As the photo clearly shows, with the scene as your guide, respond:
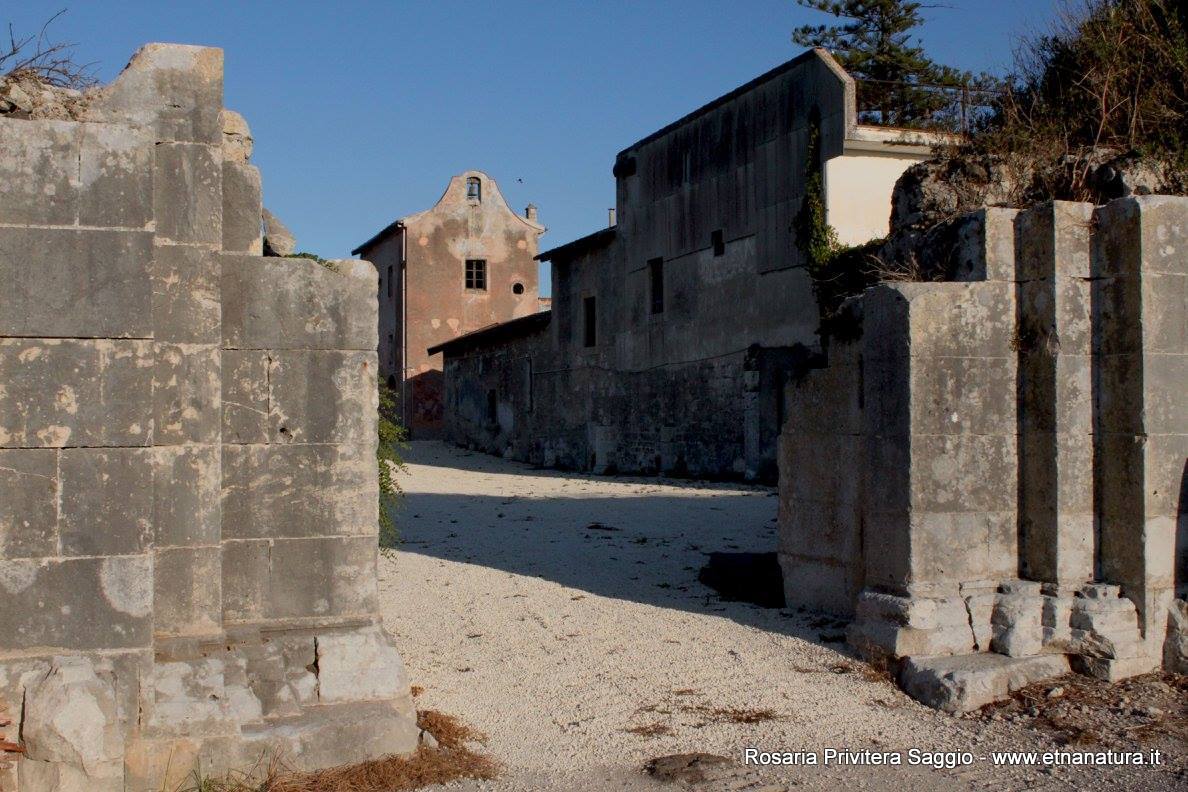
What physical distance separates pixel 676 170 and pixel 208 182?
60.9 ft

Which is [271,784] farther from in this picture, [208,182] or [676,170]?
[676,170]

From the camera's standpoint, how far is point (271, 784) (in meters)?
4.49

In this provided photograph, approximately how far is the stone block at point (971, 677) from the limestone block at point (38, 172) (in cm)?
488

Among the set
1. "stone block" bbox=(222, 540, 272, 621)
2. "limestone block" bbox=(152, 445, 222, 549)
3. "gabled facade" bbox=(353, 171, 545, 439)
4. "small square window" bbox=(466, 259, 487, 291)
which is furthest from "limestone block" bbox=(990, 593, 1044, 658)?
"small square window" bbox=(466, 259, 487, 291)

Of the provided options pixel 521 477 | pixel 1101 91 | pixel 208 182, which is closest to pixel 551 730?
pixel 208 182

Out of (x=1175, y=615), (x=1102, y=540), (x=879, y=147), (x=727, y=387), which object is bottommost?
(x=1175, y=615)

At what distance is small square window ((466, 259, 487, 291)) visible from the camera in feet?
122

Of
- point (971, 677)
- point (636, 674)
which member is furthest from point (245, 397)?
point (971, 677)

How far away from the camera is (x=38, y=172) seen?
4273 mm

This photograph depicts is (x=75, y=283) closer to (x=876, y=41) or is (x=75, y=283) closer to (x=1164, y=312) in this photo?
(x=1164, y=312)

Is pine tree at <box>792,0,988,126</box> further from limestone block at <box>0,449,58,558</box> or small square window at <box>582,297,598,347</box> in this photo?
limestone block at <box>0,449,58,558</box>

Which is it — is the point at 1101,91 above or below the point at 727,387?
above

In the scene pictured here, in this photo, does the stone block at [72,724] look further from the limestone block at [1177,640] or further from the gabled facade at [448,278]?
the gabled facade at [448,278]

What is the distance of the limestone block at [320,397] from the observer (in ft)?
16.7
